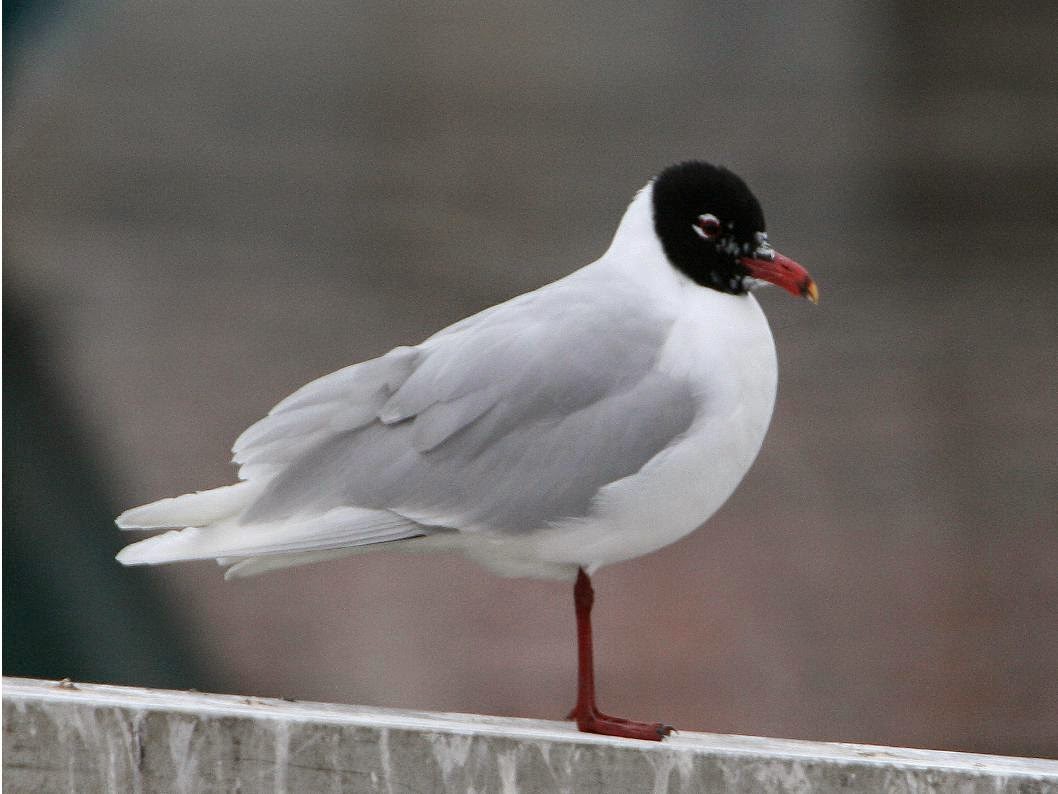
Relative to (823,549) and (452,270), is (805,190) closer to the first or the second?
(452,270)

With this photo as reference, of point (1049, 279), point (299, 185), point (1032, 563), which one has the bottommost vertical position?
point (1032, 563)

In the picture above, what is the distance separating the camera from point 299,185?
8266mm

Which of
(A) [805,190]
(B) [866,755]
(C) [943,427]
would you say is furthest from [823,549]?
(B) [866,755]

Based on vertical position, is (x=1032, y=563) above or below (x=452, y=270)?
below

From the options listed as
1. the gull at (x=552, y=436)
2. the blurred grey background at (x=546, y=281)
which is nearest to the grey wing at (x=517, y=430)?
the gull at (x=552, y=436)

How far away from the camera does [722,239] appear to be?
6.94ft

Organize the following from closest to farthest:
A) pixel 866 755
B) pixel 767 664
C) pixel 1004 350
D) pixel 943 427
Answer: pixel 866 755
pixel 767 664
pixel 943 427
pixel 1004 350

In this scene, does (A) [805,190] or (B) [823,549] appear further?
(A) [805,190]

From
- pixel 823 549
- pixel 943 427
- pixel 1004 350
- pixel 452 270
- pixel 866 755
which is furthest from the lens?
pixel 452 270

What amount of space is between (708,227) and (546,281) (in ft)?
19.2

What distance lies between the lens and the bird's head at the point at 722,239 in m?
2.10

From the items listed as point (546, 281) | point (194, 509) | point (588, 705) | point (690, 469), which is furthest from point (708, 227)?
point (546, 281)

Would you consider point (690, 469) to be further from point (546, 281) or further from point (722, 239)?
point (546, 281)

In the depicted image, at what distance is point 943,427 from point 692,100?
211 centimetres
